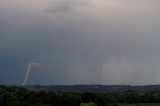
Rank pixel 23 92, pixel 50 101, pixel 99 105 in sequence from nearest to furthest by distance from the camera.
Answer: pixel 99 105, pixel 50 101, pixel 23 92

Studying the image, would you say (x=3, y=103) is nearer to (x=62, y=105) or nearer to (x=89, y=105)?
(x=62, y=105)

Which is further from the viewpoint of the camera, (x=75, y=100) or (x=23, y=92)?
(x=23, y=92)

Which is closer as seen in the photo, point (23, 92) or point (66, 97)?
point (66, 97)

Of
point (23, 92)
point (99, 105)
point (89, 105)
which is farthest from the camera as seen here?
point (23, 92)

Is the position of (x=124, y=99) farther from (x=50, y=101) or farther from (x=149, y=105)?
(x=50, y=101)

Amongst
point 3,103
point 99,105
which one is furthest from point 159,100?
point 3,103

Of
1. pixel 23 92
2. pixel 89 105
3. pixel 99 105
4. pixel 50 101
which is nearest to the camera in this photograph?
pixel 89 105

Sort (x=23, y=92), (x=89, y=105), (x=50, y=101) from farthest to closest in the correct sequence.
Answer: (x=23, y=92), (x=50, y=101), (x=89, y=105)

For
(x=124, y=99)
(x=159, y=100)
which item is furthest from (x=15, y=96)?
(x=159, y=100)
